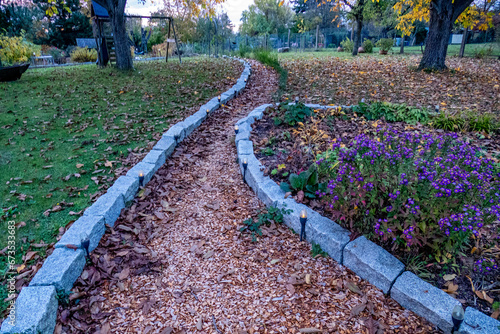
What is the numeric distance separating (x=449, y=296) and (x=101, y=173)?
11.9 ft

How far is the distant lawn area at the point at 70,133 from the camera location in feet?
9.43

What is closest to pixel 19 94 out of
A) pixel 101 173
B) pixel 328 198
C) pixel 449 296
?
pixel 101 173

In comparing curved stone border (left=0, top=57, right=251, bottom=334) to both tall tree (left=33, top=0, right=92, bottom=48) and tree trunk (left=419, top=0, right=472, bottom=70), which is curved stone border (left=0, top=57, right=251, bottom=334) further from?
tall tree (left=33, top=0, right=92, bottom=48)

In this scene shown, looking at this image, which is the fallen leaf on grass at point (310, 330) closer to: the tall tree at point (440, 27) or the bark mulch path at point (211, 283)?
the bark mulch path at point (211, 283)

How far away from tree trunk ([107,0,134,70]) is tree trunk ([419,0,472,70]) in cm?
932

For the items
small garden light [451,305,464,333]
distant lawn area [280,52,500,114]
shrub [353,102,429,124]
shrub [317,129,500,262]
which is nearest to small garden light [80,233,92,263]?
shrub [317,129,500,262]

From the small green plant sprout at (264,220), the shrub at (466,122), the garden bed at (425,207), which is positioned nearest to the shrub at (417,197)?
the garden bed at (425,207)

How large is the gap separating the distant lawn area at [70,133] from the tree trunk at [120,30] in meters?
0.79

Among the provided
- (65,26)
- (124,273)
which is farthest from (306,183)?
(65,26)

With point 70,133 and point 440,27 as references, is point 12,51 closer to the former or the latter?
point 70,133

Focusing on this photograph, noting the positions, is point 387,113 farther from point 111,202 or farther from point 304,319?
point 111,202

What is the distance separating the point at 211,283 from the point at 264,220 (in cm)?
86

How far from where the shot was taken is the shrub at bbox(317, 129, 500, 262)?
205 centimetres

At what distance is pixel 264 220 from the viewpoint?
9.76 feet
